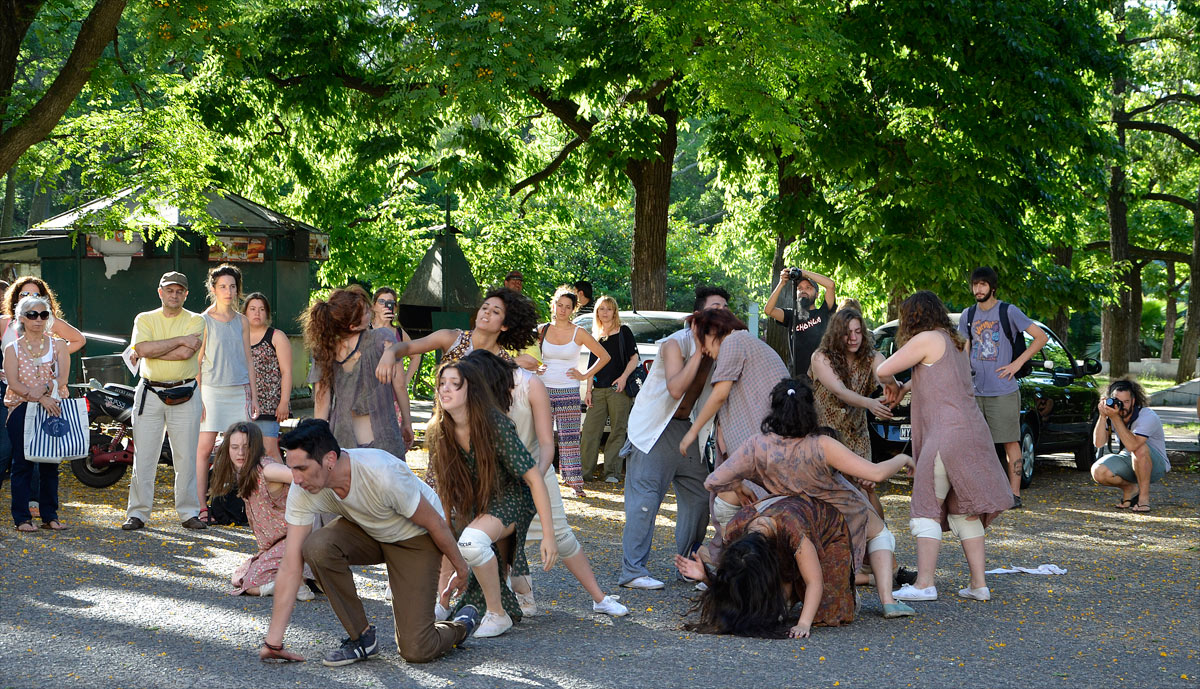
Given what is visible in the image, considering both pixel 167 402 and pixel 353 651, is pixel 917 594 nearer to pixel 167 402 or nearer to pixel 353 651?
pixel 353 651

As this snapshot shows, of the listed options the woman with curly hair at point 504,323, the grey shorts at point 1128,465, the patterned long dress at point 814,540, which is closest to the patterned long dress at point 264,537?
the woman with curly hair at point 504,323

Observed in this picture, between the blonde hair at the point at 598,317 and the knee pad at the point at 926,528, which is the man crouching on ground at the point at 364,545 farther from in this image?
the blonde hair at the point at 598,317

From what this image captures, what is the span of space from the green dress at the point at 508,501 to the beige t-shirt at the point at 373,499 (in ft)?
1.78

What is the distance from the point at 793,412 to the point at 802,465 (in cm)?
28

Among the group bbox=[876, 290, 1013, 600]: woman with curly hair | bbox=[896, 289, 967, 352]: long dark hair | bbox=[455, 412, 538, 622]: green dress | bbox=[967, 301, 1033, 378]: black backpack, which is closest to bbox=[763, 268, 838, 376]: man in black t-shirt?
bbox=[967, 301, 1033, 378]: black backpack

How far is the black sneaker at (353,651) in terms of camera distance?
5.51 m

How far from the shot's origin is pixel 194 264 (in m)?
17.3

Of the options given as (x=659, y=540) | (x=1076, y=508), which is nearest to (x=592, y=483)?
(x=659, y=540)

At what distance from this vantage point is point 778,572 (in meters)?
6.23

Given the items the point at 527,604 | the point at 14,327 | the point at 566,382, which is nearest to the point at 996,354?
the point at 566,382

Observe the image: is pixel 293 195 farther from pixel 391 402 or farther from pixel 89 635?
pixel 89 635

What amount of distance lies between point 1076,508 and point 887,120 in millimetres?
6516

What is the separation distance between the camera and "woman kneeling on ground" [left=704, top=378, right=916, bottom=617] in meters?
6.39

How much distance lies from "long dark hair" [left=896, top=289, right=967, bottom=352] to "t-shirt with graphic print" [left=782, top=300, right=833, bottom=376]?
411 cm
